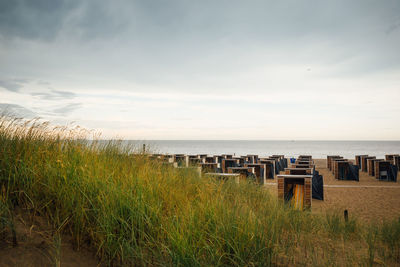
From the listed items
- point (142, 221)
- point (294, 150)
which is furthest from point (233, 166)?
point (294, 150)

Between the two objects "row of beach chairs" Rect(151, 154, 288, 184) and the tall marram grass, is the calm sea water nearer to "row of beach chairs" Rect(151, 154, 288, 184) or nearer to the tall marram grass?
"row of beach chairs" Rect(151, 154, 288, 184)

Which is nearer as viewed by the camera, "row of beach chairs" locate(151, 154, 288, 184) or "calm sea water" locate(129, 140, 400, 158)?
"row of beach chairs" locate(151, 154, 288, 184)

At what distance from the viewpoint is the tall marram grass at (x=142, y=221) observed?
2324 millimetres

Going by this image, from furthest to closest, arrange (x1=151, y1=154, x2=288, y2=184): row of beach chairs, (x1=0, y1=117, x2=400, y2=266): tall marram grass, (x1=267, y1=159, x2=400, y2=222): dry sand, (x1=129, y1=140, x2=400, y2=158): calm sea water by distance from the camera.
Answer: (x1=129, y1=140, x2=400, y2=158): calm sea water, (x1=151, y1=154, x2=288, y2=184): row of beach chairs, (x1=267, y1=159, x2=400, y2=222): dry sand, (x1=0, y1=117, x2=400, y2=266): tall marram grass

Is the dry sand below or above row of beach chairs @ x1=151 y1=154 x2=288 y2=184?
below

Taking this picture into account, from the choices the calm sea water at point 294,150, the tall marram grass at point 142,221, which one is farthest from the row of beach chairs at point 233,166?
the calm sea water at point 294,150

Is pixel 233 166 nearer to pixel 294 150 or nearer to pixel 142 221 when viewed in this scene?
pixel 142 221

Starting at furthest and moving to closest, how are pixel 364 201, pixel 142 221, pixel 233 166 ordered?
pixel 233 166, pixel 364 201, pixel 142 221

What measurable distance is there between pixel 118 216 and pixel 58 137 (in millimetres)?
2091

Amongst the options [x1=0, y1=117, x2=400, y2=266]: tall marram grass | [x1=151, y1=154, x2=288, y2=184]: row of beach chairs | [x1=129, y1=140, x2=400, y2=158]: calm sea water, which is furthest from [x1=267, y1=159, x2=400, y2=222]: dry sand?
[x1=129, y1=140, x2=400, y2=158]: calm sea water

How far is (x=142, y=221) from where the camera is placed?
242cm

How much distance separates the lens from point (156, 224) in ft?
8.46

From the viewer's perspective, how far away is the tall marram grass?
2.32 meters

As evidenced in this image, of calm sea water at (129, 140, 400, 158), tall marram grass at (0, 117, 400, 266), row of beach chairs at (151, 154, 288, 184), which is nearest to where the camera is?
tall marram grass at (0, 117, 400, 266)
